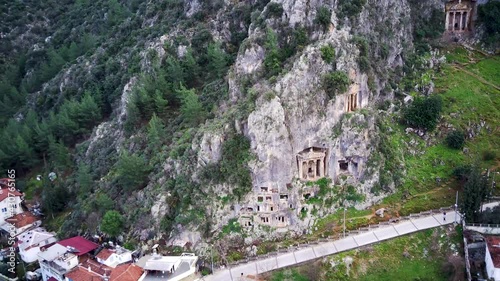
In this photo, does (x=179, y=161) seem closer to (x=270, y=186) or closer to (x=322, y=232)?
(x=270, y=186)

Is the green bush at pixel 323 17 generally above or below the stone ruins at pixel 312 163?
above

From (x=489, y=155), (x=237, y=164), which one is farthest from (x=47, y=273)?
(x=489, y=155)

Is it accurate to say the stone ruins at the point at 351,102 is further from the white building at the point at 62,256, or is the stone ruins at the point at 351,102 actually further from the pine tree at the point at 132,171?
the white building at the point at 62,256

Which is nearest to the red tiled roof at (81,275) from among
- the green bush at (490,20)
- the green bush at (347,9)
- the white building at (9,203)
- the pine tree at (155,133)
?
the pine tree at (155,133)

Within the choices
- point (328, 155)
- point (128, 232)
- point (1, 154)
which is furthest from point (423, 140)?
point (1, 154)

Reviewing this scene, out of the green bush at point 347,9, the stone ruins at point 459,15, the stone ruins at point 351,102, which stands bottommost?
the stone ruins at point 351,102

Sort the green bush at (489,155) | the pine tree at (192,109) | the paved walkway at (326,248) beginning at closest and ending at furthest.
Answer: the paved walkway at (326,248), the green bush at (489,155), the pine tree at (192,109)
